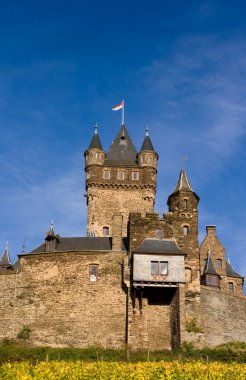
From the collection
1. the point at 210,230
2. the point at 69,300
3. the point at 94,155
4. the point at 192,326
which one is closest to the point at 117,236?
the point at 69,300

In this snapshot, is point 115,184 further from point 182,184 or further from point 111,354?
point 111,354

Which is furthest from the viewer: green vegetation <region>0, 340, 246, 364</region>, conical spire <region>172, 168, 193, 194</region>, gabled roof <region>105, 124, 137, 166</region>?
gabled roof <region>105, 124, 137, 166</region>

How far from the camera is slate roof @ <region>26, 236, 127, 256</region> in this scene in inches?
1633

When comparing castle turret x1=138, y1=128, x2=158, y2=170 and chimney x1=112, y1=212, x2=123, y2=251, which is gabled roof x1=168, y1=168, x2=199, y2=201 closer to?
chimney x1=112, y1=212, x2=123, y2=251

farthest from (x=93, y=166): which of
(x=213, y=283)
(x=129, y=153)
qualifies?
(x=213, y=283)

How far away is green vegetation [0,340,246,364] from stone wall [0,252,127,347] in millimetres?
1366

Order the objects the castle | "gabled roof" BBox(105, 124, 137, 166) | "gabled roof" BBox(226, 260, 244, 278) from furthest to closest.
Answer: "gabled roof" BBox(105, 124, 137, 166), "gabled roof" BBox(226, 260, 244, 278), the castle

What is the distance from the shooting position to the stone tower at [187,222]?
39781mm

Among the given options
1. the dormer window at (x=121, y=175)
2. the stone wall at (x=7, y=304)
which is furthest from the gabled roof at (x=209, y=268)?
the stone wall at (x=7, y=304)

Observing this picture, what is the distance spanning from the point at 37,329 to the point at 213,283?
1547 centimetres

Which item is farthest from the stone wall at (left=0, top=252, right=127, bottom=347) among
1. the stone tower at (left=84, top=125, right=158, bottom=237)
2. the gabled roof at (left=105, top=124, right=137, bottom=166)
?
the gabled roof at (left=105, top=124, right=137, bottom=166)

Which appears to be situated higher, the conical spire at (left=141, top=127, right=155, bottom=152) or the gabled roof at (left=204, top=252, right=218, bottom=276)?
the conical spire at (left=141, top=127, right=155, bottom=152)

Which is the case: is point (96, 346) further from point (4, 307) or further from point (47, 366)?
point (47, 366)

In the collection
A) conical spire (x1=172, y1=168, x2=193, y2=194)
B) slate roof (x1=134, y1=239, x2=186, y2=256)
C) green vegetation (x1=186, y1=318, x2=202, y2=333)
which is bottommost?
green vegetation (x1=186, y1=318, x2=202, y2=333)
